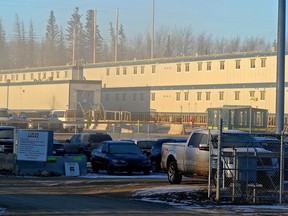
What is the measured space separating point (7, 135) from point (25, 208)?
1572 cm

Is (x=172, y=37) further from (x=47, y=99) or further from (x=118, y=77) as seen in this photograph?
(x=47, y=99)

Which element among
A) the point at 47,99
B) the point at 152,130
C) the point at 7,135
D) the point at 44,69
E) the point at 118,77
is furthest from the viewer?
the point at 44,69

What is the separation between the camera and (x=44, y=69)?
105 m

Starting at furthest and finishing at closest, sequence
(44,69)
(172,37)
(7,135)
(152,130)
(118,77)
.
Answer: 1. (172,37)
2. (44,69)
3. (118,77)
4. (152,130)
5. (7,135)

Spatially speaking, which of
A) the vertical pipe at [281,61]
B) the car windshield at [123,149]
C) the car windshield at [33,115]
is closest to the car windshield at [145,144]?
the car windshield at [123,149]

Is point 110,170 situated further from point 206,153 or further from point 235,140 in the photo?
point 235,140

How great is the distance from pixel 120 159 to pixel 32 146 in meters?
3.61

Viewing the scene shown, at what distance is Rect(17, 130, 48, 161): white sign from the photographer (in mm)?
27516

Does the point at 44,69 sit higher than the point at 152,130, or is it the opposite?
the point at 44,69

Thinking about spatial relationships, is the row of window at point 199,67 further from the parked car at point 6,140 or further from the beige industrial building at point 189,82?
the parked car at point 6,140

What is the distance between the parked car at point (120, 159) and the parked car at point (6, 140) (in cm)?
362

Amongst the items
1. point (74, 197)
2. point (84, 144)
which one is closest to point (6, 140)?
point (84, 144)

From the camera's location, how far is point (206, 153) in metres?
22.3

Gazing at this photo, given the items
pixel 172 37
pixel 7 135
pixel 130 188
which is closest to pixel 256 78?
pixel 7 135
